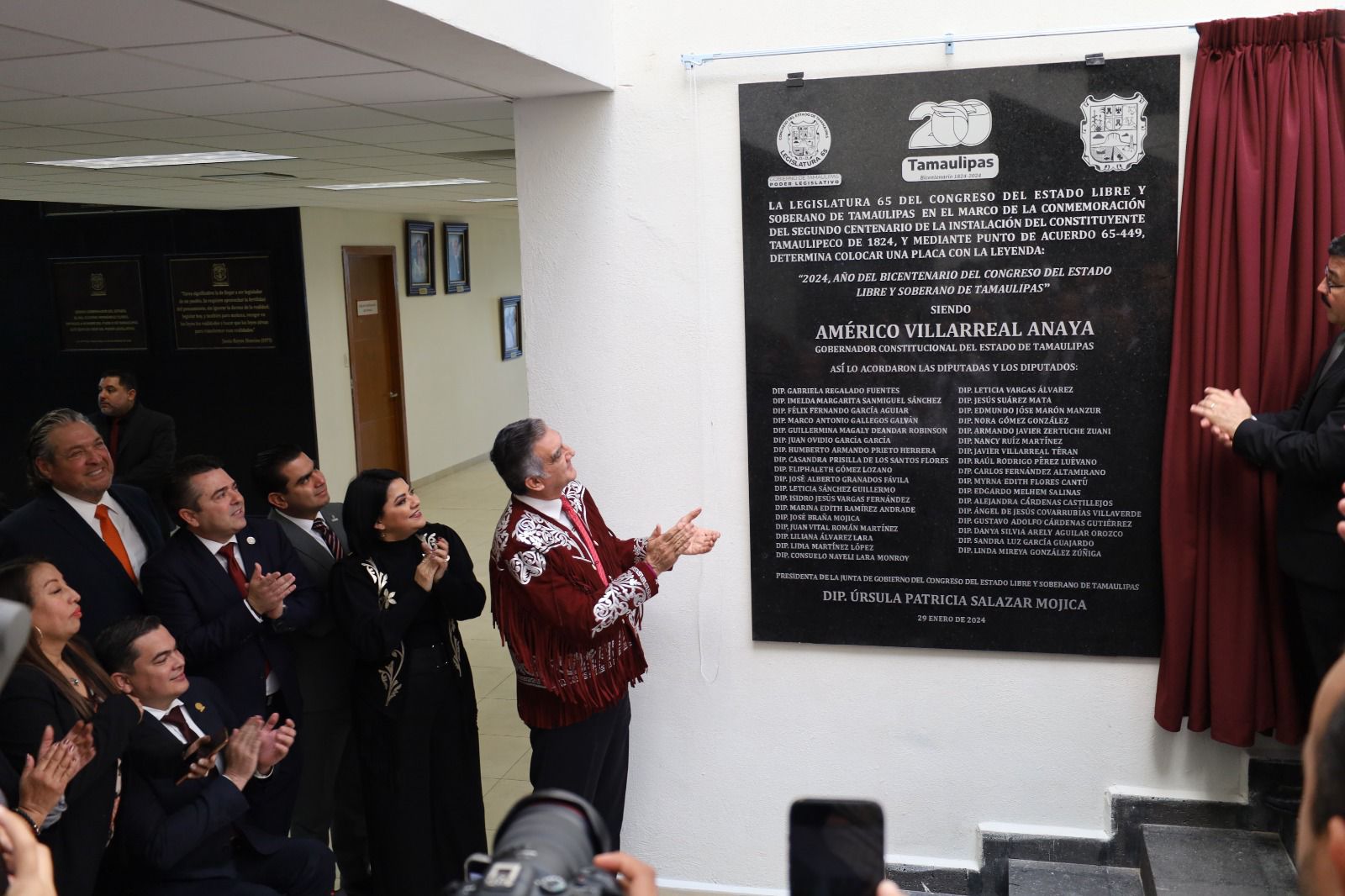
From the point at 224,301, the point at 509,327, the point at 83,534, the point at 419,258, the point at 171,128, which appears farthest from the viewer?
the point at 509,327

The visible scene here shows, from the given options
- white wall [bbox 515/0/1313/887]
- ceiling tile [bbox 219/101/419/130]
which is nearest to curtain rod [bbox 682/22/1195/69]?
white wall [bbox 515/0/1313/887]

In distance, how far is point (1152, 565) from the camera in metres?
3.17

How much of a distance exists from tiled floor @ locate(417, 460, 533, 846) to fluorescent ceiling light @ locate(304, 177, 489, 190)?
8.23ft

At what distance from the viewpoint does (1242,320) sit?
2953 millimetres

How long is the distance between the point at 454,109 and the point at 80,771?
2.22 metres

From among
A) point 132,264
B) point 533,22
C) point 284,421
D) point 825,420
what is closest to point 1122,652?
point 825,420

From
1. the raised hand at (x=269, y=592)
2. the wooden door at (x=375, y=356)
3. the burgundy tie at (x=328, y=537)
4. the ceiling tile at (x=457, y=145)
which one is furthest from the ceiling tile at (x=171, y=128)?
the wooden door at (x=375, y=356)

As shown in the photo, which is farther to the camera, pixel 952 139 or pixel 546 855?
pixel 952 139

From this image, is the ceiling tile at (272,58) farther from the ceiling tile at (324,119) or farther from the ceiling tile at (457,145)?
the ceiling tile at (457,145)

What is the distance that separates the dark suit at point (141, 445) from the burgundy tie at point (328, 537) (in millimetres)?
2772

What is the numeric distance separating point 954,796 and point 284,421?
6.69 m

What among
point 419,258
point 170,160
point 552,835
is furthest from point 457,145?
point 419,258

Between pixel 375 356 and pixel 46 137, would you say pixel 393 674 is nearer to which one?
pixel 46 137

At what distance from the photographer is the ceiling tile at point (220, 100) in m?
3.08
